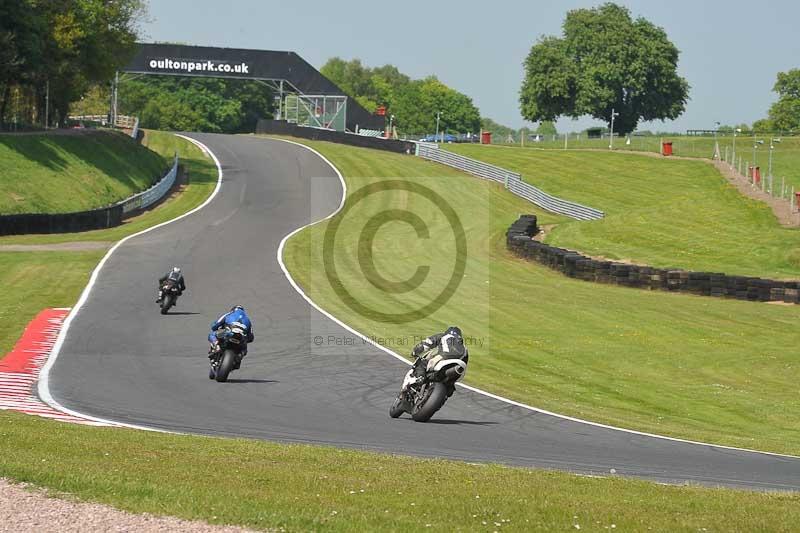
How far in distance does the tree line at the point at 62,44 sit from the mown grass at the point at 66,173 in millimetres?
4148

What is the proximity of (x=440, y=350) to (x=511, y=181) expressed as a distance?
48626 millimetres

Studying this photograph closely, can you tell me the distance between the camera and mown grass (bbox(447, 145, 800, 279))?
3959 cm

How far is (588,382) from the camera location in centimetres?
2130

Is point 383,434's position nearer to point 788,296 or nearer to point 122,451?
point 122,451

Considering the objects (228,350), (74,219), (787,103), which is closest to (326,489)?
(228,350)

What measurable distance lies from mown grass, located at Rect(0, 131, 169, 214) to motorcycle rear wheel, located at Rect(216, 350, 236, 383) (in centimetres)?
2988

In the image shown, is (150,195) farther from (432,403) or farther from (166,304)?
(432,403)

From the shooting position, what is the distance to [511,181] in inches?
2506

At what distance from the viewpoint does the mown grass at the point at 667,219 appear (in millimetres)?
39594

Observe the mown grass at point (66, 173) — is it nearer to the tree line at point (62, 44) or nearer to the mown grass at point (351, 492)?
the tree line at point (62, 44)

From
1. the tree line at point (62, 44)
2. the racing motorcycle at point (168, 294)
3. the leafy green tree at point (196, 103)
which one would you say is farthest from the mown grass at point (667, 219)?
the leafy green tree at point (196, 103)

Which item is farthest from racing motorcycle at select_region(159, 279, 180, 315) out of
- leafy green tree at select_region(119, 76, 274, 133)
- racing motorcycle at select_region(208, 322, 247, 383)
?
leafy green tree at select_region(119, 76, 274, 133)

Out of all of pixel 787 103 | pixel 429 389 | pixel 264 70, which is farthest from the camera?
pixel 787 103

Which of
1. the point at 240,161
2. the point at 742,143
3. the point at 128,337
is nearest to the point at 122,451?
the point at 128,337
